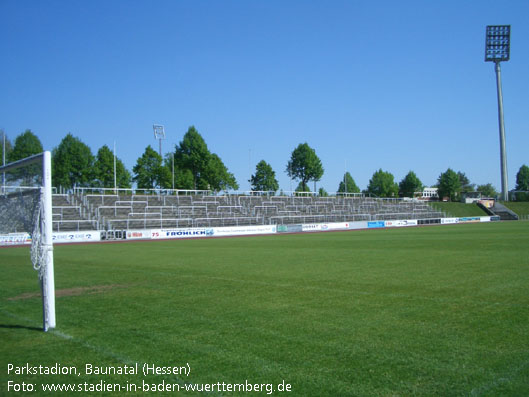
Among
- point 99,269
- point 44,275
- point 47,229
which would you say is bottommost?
point 99,269

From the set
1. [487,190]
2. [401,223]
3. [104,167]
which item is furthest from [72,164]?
[487,190]

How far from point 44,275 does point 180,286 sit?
15.2 ft

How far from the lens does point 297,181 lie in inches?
3585

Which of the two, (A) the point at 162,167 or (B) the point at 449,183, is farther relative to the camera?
(B) the point at 449,183

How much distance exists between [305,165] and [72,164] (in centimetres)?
4630

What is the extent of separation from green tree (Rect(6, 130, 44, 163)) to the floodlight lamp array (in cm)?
8111

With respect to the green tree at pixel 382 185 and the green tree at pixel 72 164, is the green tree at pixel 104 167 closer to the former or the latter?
the green tree at pixel 72 164

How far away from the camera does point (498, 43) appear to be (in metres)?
78.9

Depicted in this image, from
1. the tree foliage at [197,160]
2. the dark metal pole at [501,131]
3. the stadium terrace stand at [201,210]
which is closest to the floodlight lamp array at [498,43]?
the dark metal pole at [501,131]

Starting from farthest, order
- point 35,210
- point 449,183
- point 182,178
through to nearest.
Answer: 1. point 449,183
2. point 182,178
3. point 35,210

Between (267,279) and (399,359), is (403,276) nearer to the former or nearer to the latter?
(267,279)

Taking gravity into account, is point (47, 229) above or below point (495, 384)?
above

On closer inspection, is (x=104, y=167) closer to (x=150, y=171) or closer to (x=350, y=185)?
(x=150, y=171)

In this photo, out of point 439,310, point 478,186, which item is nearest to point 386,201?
point 439,310
